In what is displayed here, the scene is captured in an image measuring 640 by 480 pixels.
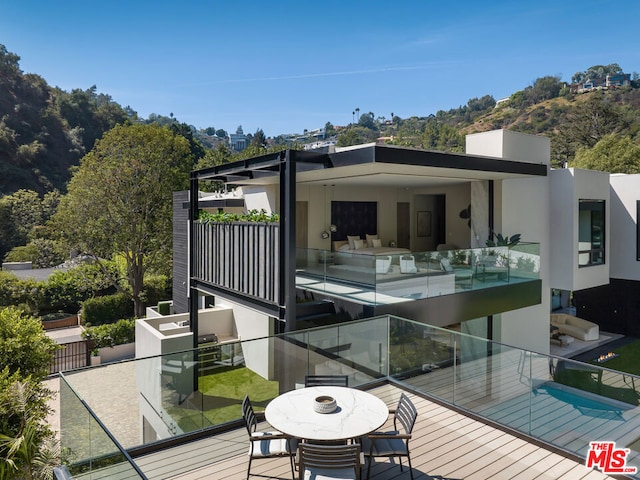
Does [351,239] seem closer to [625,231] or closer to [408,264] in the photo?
[408,264]

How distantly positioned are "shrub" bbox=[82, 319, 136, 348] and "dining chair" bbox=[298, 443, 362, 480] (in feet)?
53.1

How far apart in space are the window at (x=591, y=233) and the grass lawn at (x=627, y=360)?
3582 mm

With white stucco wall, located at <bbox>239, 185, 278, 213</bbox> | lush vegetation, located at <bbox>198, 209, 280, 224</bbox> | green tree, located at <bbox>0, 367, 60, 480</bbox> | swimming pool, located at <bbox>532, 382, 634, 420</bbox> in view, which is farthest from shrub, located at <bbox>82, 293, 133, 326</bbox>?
swimming pool, located at <bbox>532, 382, 634, 420</bbox>

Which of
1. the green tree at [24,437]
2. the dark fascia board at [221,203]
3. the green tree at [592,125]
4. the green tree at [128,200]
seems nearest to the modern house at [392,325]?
the dark fascia board at [221,203]

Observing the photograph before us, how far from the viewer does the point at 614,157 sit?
2503 centimetres

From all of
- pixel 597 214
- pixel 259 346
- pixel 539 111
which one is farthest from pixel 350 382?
pixel 539 111

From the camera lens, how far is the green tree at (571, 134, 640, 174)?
80.6 ft

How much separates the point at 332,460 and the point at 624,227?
15.7 meters

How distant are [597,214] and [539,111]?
5296 cm

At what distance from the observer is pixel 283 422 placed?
402 centimetres

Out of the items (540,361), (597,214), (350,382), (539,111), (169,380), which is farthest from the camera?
(539,111)

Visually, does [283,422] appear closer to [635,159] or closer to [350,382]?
[350,382]

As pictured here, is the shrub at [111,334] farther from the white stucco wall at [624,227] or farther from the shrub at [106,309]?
the white stucco wall at [624,227]

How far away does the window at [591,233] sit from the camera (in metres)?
13.6
